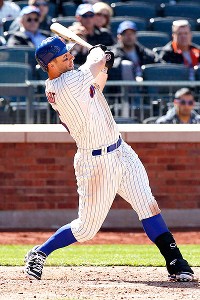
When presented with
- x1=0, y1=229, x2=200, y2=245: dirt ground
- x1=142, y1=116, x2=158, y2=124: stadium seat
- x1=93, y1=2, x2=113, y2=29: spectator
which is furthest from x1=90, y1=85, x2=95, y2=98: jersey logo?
x1=93, y1=2, x2=113, y2=29: spectator

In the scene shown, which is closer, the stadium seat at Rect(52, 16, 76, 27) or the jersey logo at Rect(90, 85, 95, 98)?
the jersey logo at Rect(90, 85, 95, 98)

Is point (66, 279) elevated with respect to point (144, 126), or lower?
lower

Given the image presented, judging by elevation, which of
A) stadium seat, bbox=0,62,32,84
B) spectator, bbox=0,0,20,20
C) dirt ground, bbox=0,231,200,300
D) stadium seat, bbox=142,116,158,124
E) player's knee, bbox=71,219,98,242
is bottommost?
dirt ground, bbox=0,231,200,300

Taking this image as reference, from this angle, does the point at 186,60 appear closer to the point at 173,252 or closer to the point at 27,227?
the point at 27,227

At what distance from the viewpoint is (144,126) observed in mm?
10578

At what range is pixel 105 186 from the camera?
629cm

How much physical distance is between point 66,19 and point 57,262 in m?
6.21

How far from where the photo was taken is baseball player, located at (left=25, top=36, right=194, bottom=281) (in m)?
6.19

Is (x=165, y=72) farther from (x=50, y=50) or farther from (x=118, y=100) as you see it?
(x=50, y=50)

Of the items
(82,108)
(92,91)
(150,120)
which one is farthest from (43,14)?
(82,108)

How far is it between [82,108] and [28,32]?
648 cm

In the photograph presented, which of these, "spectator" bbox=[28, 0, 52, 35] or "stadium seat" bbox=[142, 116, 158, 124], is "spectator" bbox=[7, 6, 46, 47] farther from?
"stadium seat" bbox=[142, 116, 158, 124]

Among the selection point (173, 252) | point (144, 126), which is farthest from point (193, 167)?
point (173, 252)

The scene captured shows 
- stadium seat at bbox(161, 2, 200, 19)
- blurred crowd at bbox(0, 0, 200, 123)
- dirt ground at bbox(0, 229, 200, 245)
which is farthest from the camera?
stadium seat at bbox(161, 2, 200, 19)
